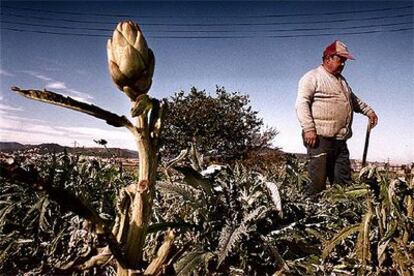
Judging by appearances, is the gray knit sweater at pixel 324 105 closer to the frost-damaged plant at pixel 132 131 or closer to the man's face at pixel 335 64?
the man's face at pixel 335 64

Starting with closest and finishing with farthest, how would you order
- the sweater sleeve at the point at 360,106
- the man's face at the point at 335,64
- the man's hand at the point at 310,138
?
the man's hand at the point at 310,138 → the man's face at the point at 335,64 → the sweater sleeve at the point at 360,106

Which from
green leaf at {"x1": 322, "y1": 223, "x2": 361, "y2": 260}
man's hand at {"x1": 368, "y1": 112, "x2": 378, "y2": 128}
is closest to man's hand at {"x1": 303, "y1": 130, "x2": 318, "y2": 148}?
man's hand at {"x1": 368, "y1": 112, "x2": 378, "y2": 128}

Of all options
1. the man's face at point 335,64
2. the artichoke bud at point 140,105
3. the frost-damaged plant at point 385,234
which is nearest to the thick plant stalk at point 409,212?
the frost-damaged plant at point 385,234

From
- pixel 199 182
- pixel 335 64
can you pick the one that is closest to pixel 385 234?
pixel 199 182

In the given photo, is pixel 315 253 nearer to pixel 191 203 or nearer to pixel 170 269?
pixel 191 203

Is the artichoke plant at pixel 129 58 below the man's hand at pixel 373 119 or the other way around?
below

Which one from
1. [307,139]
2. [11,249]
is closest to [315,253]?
[11,249]

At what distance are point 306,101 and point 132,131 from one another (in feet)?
8.14

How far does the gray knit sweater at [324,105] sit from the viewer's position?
2.77 metres

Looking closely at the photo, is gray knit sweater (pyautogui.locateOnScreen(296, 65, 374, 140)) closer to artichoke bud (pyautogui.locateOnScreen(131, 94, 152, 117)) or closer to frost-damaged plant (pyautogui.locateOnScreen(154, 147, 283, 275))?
frost-damaged plant (pyautogui.locateOnScreen(154, 147, 283, 275))

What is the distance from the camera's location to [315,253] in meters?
1.00

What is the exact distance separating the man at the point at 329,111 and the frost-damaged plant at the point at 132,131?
2.33m

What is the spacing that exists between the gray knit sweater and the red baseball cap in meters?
0.12

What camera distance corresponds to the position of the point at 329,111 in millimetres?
2805
